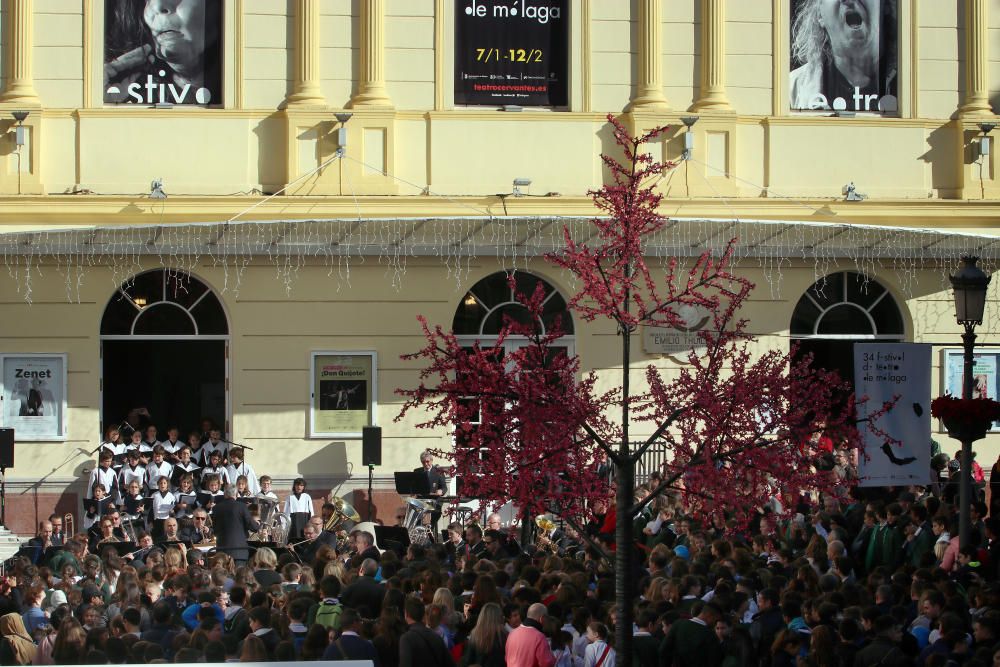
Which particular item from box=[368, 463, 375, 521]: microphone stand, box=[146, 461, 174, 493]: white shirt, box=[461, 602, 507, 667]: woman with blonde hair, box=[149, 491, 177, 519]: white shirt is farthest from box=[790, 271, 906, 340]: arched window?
box=[461, 602, 507, 667]: woman with blonde hair

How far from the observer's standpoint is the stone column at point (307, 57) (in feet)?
83.7

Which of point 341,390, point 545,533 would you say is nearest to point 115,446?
point 341,390

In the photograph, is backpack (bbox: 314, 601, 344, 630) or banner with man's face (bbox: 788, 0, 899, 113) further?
banner with man's face (bbox: 788, 0, 899, 113)

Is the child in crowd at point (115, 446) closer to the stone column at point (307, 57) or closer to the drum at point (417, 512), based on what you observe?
the drum at point (417, 512)

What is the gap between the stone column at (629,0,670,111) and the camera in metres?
26.1

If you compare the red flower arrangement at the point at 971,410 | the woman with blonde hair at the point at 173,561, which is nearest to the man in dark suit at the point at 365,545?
the woman with blonde hair at the point at 173,561

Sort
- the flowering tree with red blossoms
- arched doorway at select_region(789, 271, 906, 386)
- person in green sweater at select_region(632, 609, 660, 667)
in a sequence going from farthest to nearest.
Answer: arched doorway at select_region(789, 271, 906, 386) < person in green sweater at select_region(632, 609, 660, 667) < the flowering tree with red blossoms

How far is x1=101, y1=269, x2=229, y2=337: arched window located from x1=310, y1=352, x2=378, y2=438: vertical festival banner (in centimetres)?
172

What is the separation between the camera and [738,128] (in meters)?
26.4

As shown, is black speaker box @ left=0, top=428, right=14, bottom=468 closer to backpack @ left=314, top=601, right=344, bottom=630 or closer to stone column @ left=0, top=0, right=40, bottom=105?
stone column @ left=0, top=0, right=40, bottom=105

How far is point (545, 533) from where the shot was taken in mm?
20266

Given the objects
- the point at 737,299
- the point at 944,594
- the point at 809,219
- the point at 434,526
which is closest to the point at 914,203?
the point at 809,219

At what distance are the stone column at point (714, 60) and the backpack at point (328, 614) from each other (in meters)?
15.5

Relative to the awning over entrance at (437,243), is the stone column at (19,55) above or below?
above
